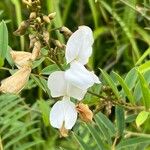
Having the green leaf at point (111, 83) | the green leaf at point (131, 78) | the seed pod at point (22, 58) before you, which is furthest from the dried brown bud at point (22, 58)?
the green leaf at point (131, 78)

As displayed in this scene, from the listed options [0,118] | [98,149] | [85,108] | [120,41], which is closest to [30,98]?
[120,41]

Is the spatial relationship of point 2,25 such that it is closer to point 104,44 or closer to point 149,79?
point 149,79

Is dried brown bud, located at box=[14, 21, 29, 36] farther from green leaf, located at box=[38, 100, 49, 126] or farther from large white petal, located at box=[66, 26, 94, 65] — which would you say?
green leaf, located at box=[38, 100, 49, 126]

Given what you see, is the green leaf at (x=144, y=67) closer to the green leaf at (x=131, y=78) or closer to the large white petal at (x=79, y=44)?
the green leaf at (x=131, y=78)

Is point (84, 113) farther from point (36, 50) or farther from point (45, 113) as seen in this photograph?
point (45, 113)

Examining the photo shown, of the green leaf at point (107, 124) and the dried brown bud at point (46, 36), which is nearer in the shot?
the dried brown bud at point (46, 36)

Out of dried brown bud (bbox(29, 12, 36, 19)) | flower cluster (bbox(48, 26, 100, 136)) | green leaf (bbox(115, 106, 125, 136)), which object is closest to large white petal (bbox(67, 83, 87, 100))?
flower cluster (bbox(48, 26, 100, 136))

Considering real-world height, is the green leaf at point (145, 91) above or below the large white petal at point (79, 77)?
below
